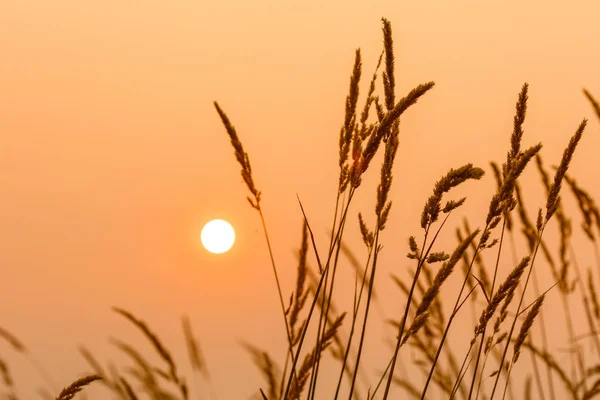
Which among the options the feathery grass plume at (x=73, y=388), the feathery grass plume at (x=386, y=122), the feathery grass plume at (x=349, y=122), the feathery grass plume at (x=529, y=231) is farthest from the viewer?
the feathery grass plume at (x=529, y=231)

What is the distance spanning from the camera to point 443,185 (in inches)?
55.7

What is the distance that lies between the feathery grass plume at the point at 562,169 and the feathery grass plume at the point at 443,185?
0.95 feet

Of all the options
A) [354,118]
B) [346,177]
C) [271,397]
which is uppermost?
[354,118]

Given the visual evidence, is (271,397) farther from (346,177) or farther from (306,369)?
(346,177)

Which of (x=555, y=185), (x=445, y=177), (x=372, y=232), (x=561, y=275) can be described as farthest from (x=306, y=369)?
(x=561, y=275)

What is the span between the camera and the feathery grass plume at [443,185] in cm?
140

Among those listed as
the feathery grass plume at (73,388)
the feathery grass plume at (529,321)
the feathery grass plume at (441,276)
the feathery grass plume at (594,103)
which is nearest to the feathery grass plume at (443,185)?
the feathery grass plume at (441,276)

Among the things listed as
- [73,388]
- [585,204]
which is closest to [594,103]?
[585,204]

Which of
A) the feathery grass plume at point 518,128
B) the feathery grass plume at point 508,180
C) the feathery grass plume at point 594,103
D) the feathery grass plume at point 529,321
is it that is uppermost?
the feathery grass plume at point 594,103

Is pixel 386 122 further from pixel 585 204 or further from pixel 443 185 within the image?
pixel 585 204

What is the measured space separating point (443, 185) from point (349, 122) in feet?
0.87

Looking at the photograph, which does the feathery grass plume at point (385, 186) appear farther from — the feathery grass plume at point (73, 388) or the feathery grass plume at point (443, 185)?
the feathery grass plume at point (73, 388)

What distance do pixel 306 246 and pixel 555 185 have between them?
56 centimetres

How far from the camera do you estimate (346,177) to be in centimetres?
153
